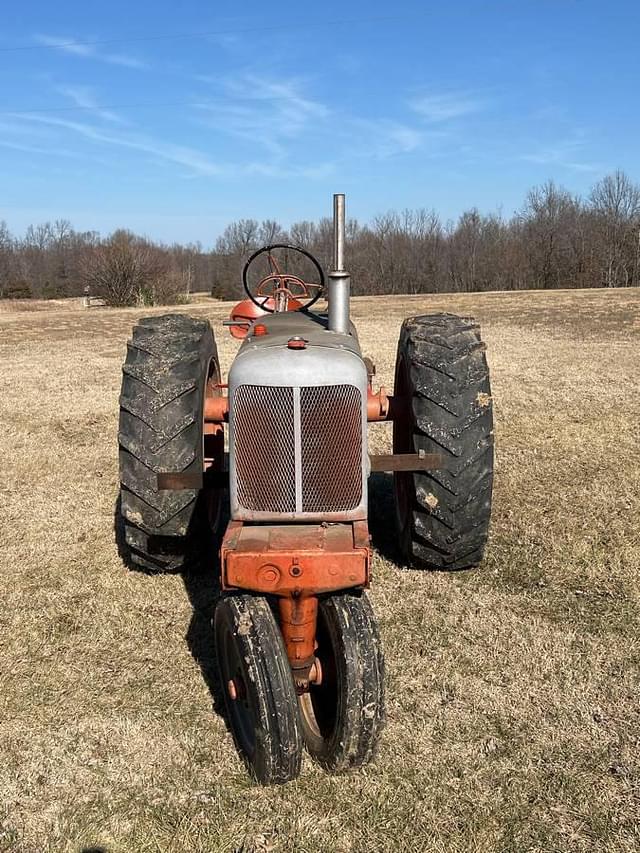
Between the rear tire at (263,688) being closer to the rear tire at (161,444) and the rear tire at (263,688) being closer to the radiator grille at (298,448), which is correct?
the radiator grille at (298,448)

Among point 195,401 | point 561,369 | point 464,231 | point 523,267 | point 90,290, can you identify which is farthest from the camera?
point 464,231

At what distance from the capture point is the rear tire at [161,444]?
3.84 metres

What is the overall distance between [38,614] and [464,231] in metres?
57.0

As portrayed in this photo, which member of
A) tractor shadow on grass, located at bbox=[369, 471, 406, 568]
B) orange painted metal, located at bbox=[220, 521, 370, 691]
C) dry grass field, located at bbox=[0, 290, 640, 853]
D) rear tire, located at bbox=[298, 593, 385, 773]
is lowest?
dry grass field, located at bbox=[0, 290, 640, 853]

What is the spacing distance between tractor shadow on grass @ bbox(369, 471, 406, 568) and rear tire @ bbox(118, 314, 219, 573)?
1275 millimetres

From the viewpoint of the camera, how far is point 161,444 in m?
3.83

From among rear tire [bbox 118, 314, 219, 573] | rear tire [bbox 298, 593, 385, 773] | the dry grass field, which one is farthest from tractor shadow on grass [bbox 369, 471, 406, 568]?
rear tire [bbox 298, 593, 385, 773]

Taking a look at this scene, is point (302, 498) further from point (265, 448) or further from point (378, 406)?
point (378, 406)

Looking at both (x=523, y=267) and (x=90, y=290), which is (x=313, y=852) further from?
(x=523, y=267)

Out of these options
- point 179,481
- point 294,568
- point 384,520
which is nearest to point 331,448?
point 294,568

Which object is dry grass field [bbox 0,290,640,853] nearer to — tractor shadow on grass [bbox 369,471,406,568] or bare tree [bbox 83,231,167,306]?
tractor shadow on grass [bbox 369,471,406,568]

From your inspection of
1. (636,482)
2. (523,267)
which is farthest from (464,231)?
(636,482)

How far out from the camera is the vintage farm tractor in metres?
2.71

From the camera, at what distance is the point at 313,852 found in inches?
98.7
